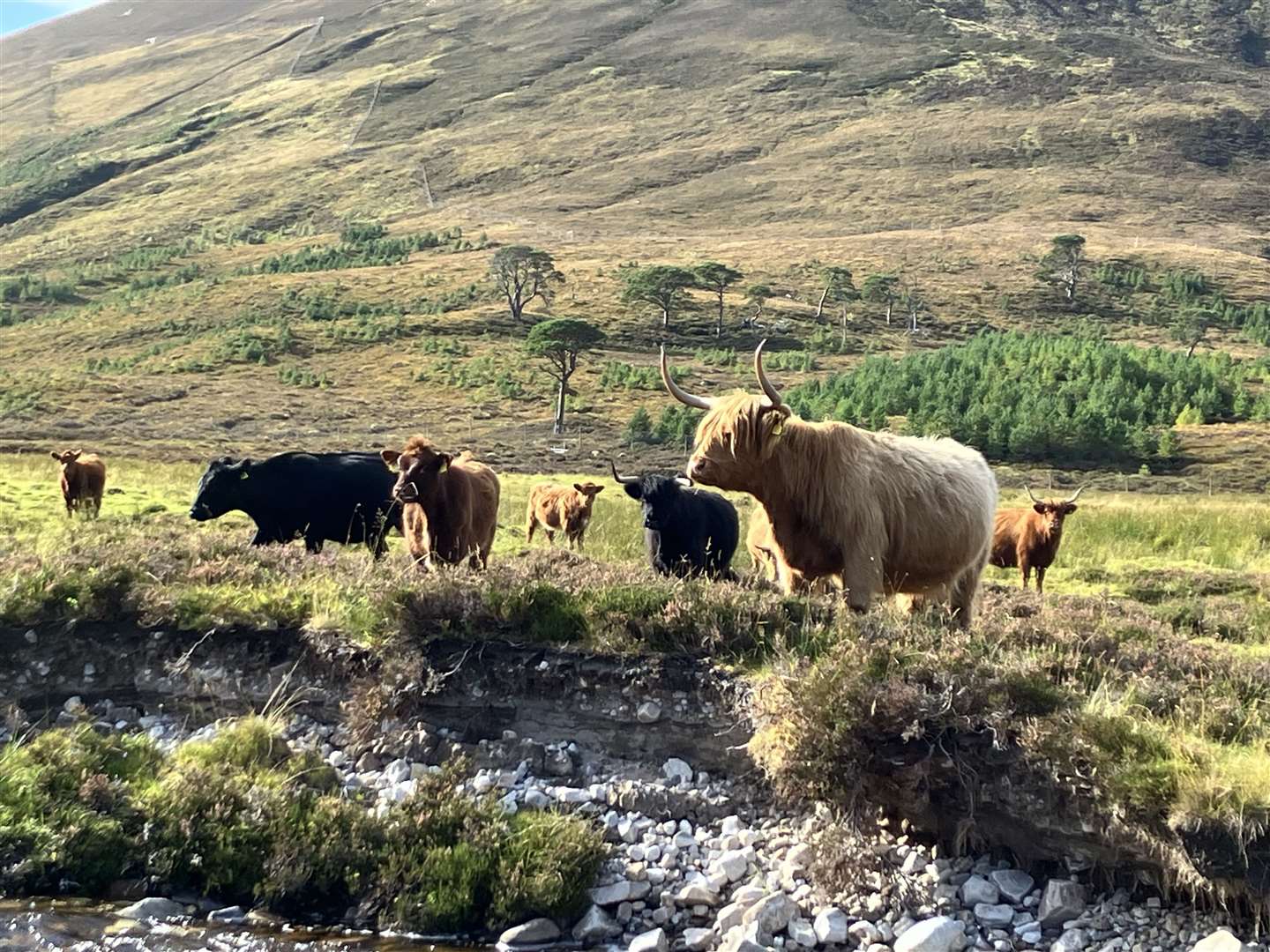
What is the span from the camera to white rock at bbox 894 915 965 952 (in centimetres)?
620

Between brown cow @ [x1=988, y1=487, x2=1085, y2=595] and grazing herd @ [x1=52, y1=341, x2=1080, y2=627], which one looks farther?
brown cow @ [x1=988, y1=487, x2=1085, y2=595]

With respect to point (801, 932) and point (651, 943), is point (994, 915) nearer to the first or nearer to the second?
point (801, 932)

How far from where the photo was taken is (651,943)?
6434 mm

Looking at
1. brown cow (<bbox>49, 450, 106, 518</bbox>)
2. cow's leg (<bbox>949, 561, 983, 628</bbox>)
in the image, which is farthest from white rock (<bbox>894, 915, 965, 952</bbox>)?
brown cow (<bbox>49, 450, 106, 518</bbox>)

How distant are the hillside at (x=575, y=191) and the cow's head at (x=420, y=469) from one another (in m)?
26.7

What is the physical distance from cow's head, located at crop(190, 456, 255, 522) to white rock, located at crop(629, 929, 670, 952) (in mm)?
9833

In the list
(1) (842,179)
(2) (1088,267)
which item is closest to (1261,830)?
(2) (1088,267)

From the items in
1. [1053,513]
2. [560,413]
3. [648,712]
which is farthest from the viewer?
[560,413]

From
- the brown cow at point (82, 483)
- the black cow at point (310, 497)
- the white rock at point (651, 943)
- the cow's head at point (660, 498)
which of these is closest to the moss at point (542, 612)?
the white rock at point (651, 943)

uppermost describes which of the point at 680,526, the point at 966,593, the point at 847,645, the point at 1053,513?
the point at 847,645

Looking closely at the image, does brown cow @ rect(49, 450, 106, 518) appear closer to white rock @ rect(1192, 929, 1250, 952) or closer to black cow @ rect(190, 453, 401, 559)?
black cow @ rect(190, 453, 401, 559)

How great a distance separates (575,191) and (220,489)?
109m

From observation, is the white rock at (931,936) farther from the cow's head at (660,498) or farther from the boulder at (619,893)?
the cow's head at (660,498)

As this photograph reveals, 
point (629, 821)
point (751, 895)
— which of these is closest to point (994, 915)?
point (751, 895)
